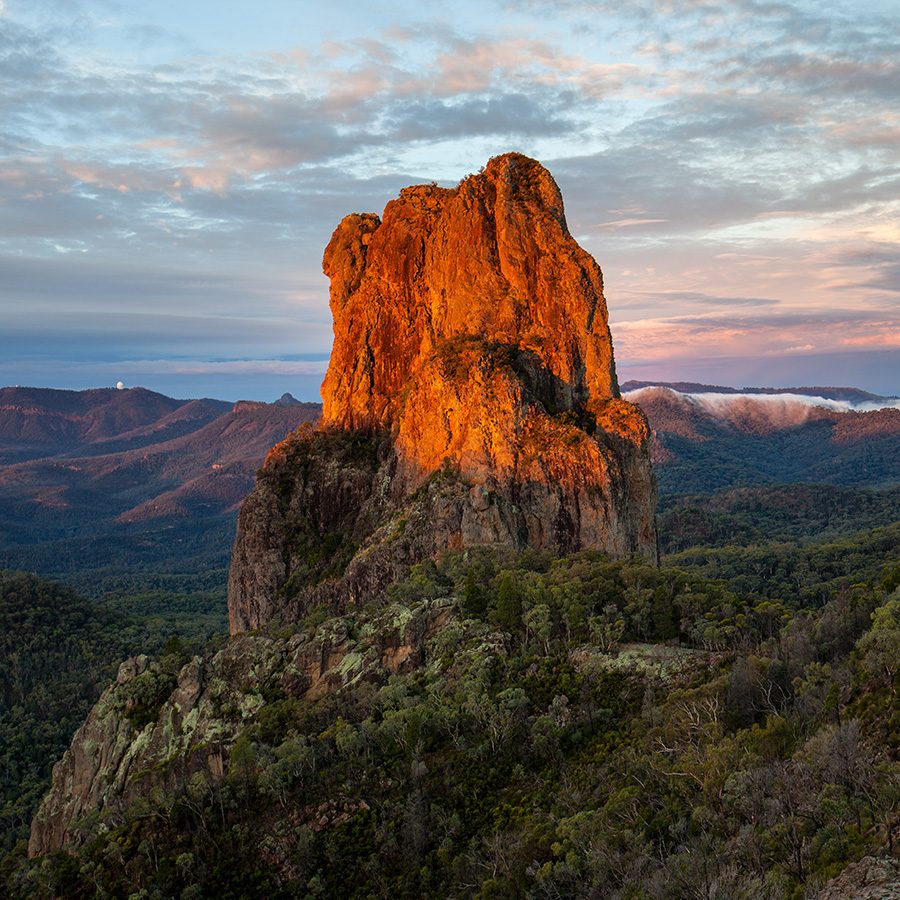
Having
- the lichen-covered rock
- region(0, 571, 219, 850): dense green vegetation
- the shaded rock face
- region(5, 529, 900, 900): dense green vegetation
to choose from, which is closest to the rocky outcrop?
Answer: region(5, 529, 900, 900): dense green vegetation

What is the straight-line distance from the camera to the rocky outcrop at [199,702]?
47750 mm

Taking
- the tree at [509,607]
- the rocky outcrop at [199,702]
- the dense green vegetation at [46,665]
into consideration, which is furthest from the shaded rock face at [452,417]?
the dense green vegetation at [46,665]

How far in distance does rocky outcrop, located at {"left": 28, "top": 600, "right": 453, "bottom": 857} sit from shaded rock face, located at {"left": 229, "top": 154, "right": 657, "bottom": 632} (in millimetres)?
25279

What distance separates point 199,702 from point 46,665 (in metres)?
111

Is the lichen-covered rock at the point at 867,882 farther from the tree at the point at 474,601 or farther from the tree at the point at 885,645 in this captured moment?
the tree at the point at 474,601

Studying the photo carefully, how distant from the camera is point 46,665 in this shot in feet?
468

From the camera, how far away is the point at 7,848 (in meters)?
75.4

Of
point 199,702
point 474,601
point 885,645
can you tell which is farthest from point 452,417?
point 885,645

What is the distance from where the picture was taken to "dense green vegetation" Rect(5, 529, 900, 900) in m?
24.9

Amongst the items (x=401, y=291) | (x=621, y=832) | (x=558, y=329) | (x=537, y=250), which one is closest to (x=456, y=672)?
(x=621, y=832)

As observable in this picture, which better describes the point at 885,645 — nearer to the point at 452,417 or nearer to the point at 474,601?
the point at 474,601

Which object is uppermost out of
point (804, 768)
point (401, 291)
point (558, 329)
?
point (401, 291)

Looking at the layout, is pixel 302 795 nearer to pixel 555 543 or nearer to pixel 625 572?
pixel 625 572

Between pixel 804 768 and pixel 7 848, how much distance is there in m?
79.9
